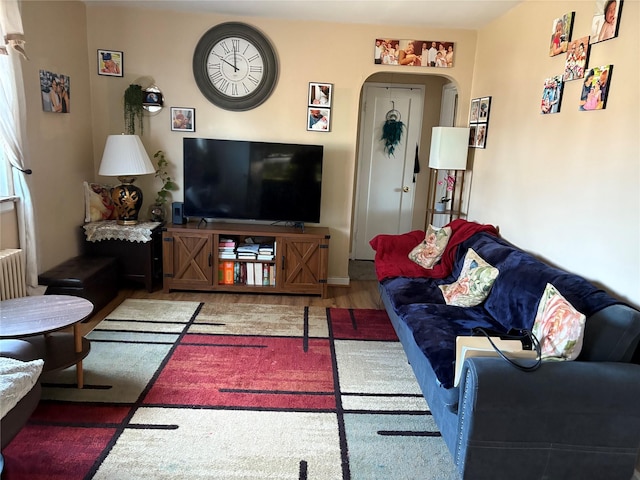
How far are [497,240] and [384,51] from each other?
2.09 metres

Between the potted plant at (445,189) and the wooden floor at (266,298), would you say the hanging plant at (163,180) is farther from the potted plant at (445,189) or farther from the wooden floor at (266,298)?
the potted plant at (445,189)

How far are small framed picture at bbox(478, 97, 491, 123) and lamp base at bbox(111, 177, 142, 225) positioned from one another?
10.4ft

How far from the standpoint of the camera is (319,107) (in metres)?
4.32

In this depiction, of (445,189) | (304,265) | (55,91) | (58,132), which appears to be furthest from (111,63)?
(445,189)

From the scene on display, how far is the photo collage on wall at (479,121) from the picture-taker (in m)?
3.98

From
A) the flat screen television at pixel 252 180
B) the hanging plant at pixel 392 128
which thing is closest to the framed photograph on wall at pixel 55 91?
the flat screen television at pixel 252 180

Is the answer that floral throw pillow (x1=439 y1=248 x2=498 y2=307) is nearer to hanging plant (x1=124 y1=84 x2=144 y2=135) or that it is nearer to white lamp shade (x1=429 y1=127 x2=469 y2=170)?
white lamp shade (x1=429 y1=127 x2=469 y2=170)

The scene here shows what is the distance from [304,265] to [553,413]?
8.62 feet

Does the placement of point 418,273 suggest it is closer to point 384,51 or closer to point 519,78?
point 519,78

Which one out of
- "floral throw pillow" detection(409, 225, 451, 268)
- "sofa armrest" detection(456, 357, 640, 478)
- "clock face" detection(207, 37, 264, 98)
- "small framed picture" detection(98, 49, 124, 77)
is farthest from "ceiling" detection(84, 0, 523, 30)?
"sofa armrest" detection(456, 357, 640, 478)

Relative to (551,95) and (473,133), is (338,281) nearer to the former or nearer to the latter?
(473,133)

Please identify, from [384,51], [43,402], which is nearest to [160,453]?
[43,402]

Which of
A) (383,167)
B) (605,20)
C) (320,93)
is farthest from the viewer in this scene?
(383,167)

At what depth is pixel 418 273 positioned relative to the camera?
11.8 feet
